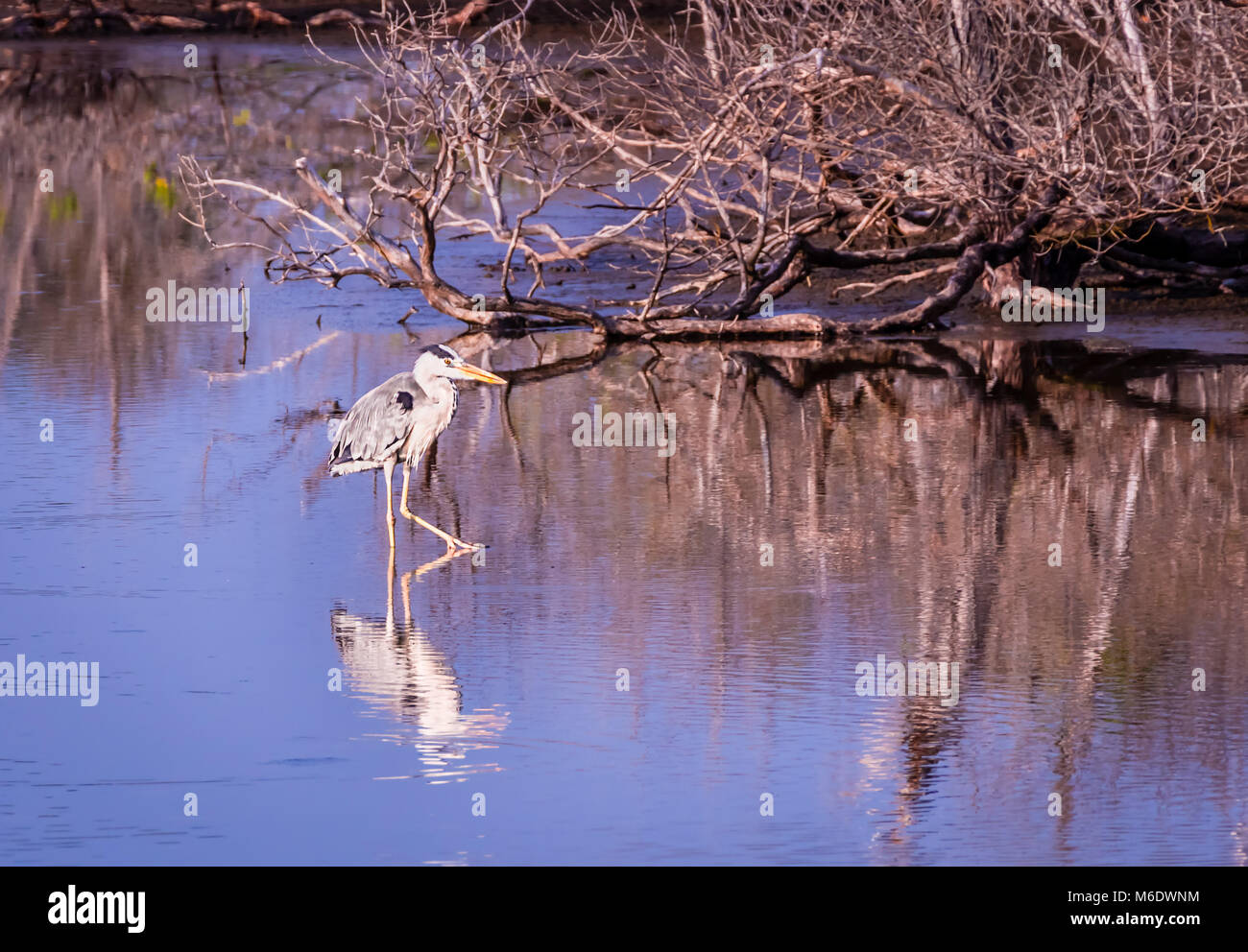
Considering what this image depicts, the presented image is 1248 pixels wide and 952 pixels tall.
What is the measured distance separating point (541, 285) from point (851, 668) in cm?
890

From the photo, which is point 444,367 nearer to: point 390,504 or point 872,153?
point 390,504

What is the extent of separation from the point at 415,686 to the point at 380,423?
2441 millimetres

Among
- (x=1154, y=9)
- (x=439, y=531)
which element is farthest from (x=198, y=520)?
(x=1154, y=9)

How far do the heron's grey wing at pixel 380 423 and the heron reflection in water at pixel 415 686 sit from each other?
43.2 inches

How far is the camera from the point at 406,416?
9828 mm

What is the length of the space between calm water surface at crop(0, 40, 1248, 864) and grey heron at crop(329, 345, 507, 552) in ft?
1.37

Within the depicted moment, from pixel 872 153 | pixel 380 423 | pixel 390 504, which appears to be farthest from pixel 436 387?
pixel 872 153

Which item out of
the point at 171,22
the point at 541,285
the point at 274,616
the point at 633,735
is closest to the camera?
the point at 633,735

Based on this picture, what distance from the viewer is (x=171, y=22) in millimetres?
39969

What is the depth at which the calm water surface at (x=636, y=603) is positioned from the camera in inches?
255

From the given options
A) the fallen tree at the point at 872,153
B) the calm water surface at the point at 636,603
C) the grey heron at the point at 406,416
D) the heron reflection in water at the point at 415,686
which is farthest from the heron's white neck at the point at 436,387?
the fallen tree at the point at 872,153

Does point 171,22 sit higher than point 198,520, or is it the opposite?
point 171,22
